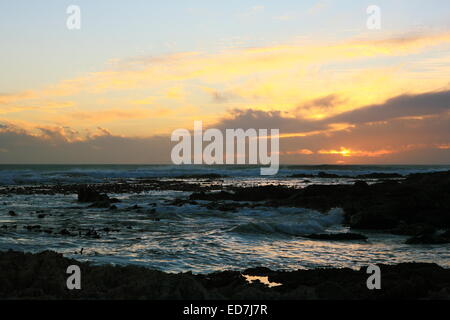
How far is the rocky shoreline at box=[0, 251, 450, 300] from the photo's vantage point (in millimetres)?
6953

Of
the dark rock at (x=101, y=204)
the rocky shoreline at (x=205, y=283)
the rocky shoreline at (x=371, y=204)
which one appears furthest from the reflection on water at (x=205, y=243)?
the dark rock at (x=101, y=204)

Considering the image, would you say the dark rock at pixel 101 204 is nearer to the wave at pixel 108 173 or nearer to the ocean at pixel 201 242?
the ocean at pixel 201 242

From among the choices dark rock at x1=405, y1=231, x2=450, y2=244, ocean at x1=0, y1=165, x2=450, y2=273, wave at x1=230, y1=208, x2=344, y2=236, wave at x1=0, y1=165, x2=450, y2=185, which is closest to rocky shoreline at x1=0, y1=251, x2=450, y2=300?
ocean at x1=0, y1=165, x2=450, y2=273

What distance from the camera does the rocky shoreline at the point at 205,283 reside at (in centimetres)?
695

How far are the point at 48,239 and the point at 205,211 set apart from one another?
11.0m

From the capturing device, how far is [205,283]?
29.9 ft

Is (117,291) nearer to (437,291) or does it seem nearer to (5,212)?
(437,291)

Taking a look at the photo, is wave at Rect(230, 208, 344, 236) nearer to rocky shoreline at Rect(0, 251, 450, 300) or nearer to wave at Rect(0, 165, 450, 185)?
rocky shoreline at Rect(0, 251, 450, 300)

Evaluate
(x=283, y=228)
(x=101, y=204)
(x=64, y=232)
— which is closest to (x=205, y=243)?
(x=283, y=228)

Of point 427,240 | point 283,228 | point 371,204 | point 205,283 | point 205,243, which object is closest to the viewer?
point 205,283

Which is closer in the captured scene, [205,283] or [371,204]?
[205,283]

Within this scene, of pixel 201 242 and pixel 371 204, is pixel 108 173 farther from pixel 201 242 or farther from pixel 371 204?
pixel 201 242

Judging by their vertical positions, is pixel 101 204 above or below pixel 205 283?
below
